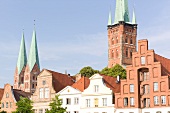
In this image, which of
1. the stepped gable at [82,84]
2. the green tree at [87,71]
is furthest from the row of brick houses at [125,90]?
the green tree at [87,71]

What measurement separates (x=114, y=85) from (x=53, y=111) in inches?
605

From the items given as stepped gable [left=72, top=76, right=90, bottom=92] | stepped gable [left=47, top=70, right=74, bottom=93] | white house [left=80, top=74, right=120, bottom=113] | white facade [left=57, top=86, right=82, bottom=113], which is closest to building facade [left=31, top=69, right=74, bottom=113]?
stepped gable [left=47, top=70, right=74, bottom=93]

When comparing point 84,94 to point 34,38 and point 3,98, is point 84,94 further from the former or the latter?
point 34,38

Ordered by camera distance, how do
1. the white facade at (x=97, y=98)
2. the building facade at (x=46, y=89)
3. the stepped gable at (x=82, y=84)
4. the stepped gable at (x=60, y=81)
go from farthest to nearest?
the stepped gable at (x=60, y=81) < the building facade at (x=46, y=89) < the stepped gable at (x=82, y=84) < the white facade at (x=97, y=98)

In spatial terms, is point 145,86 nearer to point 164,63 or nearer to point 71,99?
point 164,63

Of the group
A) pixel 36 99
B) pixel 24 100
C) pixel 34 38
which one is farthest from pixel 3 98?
pixel 34 38

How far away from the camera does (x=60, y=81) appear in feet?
275

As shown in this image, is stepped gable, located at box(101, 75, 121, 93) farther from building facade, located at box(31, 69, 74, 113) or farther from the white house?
building facade, located at box(31, 69, 74, 113)

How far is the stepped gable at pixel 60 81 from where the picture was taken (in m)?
82.1

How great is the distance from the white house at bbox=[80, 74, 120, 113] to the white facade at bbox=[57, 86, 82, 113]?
107cm

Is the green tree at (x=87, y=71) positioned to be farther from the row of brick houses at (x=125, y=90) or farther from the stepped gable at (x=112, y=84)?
the stepped gable at (x=112, y=84)

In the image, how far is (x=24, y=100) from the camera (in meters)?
74.7

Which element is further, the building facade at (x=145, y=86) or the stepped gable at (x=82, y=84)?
the stepped gable at (x=82, y=84)

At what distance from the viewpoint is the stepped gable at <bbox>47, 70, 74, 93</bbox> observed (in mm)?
82062
